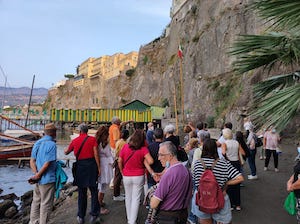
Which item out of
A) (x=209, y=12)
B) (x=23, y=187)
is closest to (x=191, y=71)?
(x=209, y=12)

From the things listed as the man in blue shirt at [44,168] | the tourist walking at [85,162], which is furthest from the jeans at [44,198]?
the tourist walking at [85,162]

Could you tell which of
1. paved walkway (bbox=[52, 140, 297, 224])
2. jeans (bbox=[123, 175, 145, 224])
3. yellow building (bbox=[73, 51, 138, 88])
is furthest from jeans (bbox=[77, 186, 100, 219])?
yellow building (bbox=[73, 51, 138, 88])

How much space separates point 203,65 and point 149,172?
1238 inches

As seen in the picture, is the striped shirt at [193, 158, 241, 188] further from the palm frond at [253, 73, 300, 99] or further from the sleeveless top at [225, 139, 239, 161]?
the palm frond at [253, 73, 300, 99]

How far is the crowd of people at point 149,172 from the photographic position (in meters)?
3.37

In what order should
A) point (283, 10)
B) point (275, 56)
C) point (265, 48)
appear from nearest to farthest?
point (283, 10) < point (265, 48) < point (275, 56)

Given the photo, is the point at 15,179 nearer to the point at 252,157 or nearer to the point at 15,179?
the point at 15,179

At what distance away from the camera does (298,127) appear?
15859mm

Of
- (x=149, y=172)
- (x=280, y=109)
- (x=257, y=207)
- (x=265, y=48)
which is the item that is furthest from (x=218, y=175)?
(x=257, y=207)

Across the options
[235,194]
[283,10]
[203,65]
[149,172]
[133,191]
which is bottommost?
[235,194]

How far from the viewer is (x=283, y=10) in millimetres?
4676

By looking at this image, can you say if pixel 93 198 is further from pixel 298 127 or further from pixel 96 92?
pixel 96 92

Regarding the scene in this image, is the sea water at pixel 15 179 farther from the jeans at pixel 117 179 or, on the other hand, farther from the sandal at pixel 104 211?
the sandal at pixel 104 211

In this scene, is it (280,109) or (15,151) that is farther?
(15,151)
